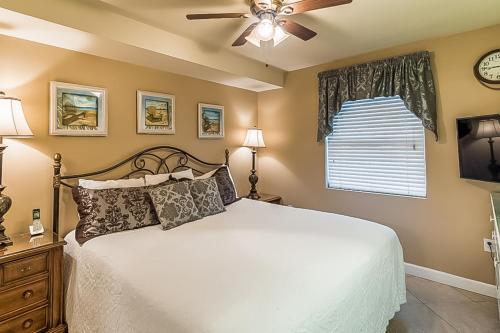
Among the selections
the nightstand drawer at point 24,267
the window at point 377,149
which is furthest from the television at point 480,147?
the nightstand drawer at point 24,267

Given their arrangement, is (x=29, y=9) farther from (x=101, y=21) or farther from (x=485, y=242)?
(x=485, y=242)

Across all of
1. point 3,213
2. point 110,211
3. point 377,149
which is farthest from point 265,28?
point 3,213

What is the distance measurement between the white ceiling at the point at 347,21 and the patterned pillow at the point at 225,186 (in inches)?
55.2

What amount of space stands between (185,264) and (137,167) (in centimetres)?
163

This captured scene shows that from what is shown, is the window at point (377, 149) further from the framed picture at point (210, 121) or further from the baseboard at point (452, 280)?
the framed picture at point (210, 121)

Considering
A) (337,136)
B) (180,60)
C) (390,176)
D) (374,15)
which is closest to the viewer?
(374,15)

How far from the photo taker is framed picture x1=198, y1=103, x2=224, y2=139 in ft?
11.1

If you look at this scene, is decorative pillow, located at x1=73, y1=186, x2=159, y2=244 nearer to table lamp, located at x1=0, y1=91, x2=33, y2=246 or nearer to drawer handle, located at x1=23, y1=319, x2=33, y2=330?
table lamp, located at x1=0, y1=91, x2=33, y2=246

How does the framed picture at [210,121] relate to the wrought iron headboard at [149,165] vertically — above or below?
above

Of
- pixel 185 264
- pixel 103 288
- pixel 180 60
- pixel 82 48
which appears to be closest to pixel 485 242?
pixel 185 264

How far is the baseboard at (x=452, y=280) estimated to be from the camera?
2472mm

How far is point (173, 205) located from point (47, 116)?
1.28m

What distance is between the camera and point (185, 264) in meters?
1.50

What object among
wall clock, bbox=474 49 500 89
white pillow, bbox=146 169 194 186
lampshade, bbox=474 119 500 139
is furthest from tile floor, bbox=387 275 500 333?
white pillow, bbox=146 169 194 186
